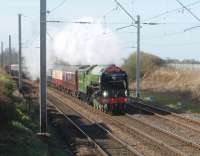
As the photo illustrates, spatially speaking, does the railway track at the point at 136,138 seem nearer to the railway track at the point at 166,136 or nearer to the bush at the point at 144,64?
the railway track at the point at 166,136

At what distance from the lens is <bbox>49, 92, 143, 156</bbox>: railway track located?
19.1 meters

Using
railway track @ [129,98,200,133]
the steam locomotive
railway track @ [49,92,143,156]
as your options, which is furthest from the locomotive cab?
railway track @ [129,98,200,133]

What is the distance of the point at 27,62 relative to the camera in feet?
263

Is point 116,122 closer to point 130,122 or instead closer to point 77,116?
point 130,122

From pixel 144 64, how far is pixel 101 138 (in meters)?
48.8

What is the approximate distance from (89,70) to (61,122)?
9305 millimetres

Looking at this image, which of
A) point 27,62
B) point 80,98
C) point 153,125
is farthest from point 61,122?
point 27,62

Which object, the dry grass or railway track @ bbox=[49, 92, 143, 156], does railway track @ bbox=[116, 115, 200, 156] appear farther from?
the dry grass

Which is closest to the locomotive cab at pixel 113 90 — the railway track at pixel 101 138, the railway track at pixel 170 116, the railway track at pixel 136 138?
the railway track at pixel 136 138

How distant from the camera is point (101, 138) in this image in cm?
2261

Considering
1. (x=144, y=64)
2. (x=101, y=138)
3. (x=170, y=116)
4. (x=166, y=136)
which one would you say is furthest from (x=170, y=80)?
(x=101, y=138)

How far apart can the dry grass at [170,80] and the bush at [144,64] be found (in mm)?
1513

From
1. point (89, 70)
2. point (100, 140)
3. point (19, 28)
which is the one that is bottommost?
point (100, 140)

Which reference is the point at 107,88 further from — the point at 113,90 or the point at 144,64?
the point at 144,64
